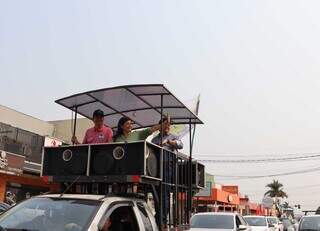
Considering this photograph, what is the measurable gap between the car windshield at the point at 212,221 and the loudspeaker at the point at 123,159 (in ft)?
24.8

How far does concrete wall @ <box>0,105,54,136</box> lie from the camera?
33.6 metres

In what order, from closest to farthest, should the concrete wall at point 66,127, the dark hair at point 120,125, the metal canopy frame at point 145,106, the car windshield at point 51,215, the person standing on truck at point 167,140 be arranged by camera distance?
the car windshield at point 51,215 < the metal canopy frame at point 145,106 < the dark hair at point 120,125 < the person standing on truck at point 167,140 < the concrete wall at point 66,127

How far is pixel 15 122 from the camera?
34.8 meters

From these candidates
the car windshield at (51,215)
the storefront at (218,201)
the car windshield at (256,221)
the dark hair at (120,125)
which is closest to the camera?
the car windshield at (51,215)

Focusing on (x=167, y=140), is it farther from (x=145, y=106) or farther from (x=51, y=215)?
(x=51, y=215)

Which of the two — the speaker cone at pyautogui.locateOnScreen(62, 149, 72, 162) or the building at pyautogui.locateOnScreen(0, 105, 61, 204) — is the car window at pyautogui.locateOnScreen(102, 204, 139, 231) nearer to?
the speaker cone at pyautogui.locateOnScreen(62, 149, 72, 162)

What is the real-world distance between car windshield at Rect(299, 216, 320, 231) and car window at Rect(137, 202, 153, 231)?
33.0 ft

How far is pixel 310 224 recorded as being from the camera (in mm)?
15617

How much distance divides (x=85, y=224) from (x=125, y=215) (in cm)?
99

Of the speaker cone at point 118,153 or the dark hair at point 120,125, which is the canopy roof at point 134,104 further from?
the speaker cone at point 118,153

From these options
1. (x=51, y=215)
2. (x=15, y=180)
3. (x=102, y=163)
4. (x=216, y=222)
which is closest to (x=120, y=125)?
(x=102, y=163)

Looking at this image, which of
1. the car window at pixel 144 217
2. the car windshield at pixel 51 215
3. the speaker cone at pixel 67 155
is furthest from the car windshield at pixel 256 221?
the car windshield at pixel 51 215

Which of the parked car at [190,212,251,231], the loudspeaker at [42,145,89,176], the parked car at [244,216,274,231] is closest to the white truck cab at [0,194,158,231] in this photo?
the loudspeaker at [42,145,89,176]

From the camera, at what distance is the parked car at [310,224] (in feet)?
50.5
